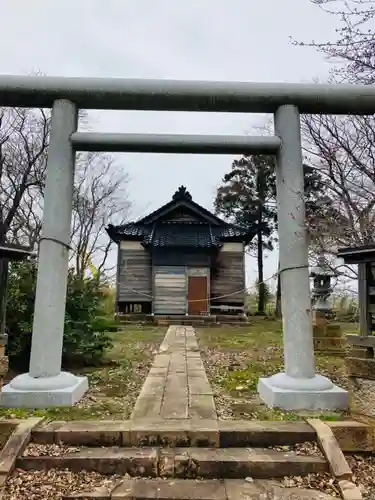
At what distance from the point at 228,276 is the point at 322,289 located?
11.8 meters

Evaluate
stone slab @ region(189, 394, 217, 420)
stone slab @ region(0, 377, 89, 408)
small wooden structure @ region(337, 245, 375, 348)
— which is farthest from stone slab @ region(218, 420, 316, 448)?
small wooden structure @ region(337, 245, 375, 348)

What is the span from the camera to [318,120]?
9875 mm

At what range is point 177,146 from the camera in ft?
15.4

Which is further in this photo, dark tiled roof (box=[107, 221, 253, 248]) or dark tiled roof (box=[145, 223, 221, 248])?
dark tiled roof (box=[107, 221, 253, 248])

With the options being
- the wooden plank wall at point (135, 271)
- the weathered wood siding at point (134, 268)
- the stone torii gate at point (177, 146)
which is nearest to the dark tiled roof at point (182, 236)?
the weathered wood siding at point (134, 268)

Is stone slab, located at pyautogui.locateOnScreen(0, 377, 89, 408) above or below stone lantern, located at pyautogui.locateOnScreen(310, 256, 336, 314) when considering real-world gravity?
below

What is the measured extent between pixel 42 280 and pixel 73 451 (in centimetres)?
193

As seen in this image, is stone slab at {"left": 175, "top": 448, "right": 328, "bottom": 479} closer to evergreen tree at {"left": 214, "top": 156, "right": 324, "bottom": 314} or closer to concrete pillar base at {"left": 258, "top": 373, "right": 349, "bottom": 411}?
concrete pillar base at {"left": 258, "top": 373, "right": 349, "bottom": 411}

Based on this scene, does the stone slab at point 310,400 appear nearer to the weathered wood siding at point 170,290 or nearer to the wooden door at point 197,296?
the weathered wood siding at point 170,290

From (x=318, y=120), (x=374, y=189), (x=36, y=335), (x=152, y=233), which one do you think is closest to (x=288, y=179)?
(x=374, y=189)

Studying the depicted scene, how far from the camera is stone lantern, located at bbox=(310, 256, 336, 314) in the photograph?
9355mm

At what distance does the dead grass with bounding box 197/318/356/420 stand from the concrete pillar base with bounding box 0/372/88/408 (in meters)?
1.65

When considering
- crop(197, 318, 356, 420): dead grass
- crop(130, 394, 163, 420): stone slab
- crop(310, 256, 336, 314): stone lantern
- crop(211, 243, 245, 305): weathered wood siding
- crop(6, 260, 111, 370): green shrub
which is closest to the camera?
crop(130, 394, 163, 420): stone slab

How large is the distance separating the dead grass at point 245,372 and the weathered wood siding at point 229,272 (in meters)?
9.79
